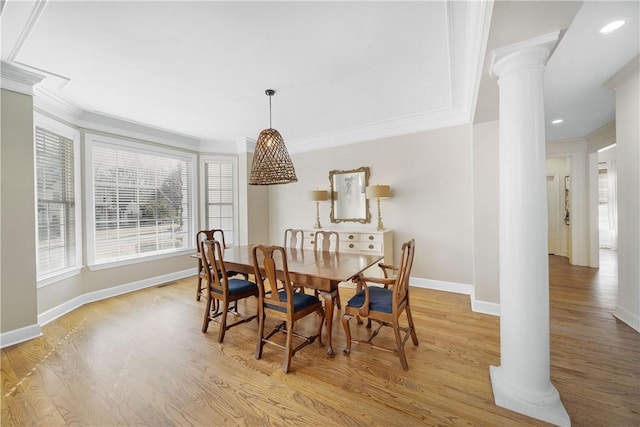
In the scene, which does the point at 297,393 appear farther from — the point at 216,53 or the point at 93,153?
the point at 93,153

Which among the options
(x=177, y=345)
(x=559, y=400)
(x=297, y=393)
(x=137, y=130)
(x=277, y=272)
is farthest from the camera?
(x=137, y=130)

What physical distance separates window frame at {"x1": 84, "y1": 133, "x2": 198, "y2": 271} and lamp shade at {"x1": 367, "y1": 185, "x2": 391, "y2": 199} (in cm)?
328

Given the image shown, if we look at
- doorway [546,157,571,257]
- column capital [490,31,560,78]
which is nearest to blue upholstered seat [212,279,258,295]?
column capital [490,31,560,78]

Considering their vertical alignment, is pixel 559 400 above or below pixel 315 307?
below

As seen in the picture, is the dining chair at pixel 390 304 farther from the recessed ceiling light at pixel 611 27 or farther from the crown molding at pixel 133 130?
the crown molding at pixel 133 130

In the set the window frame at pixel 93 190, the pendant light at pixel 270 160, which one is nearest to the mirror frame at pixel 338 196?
the pendant light at pixel 270 160

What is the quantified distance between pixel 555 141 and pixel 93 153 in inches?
325

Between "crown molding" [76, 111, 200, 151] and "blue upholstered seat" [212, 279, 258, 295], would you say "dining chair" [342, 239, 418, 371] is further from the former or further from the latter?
"crown molding" [76, 111, 200, 151]

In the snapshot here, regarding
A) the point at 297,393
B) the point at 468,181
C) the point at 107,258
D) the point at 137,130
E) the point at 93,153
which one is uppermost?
the point at 137,130

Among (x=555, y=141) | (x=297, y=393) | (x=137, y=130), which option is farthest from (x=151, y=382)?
(x=555, y=141)

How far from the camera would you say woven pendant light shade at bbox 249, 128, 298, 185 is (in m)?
2.83

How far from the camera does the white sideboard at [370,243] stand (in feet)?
12.8

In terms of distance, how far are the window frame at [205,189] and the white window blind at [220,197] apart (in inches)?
0.9

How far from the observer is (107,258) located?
12.5ft
